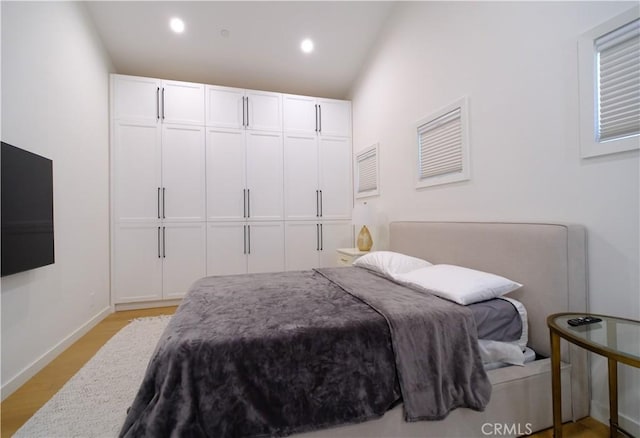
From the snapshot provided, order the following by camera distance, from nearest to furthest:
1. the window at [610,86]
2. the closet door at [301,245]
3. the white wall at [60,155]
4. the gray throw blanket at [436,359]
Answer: the gray throw blanket at [436,359] → the window at [610,86] → the white wall at [60,155] → the closet door at [301,245]

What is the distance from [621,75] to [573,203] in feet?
2.15

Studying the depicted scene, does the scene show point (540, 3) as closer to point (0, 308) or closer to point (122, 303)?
point (0, 308)

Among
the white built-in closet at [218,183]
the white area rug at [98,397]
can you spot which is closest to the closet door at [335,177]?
the white built-in closet at [218,183]

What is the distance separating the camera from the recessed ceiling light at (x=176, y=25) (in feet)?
10.2

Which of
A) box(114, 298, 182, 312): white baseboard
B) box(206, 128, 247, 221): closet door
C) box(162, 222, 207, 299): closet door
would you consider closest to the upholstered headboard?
box(206, 128, 247, 221): closet door

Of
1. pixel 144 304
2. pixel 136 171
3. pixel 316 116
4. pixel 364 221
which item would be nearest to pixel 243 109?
pixel 316 116

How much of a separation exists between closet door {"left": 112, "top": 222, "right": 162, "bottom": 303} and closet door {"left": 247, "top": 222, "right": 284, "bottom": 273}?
112cm

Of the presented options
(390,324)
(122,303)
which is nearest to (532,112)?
(390,324)

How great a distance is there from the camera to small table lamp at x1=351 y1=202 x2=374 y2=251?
3.33 metres

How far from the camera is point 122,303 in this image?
3.34 metres

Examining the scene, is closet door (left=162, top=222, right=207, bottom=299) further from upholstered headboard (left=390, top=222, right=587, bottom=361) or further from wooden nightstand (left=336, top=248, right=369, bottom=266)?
upholstered headboard (left=390, top=222, right=587, bottom=361)

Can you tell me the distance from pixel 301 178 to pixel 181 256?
1926 millimetres

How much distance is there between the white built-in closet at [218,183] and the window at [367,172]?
0.22m

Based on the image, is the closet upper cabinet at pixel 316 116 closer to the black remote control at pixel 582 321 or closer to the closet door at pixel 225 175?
the closet door at pixel 225 175
